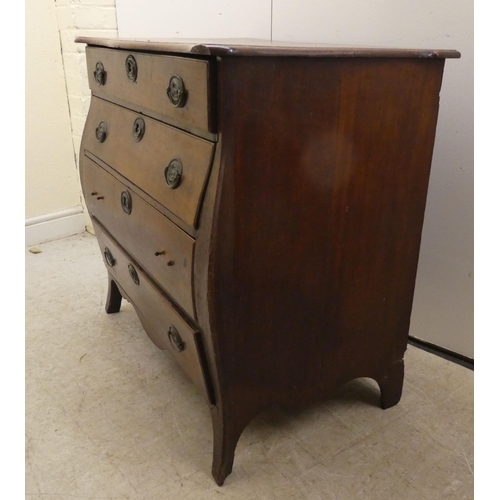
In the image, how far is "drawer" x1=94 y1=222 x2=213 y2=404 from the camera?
1229mm

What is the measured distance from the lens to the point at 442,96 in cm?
156

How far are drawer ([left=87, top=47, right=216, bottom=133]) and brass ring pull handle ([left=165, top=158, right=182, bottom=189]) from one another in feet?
0.27

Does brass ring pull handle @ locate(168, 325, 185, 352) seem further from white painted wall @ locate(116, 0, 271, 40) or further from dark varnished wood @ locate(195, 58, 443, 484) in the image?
white painted wall @ locate(116, 0, 271, 40)

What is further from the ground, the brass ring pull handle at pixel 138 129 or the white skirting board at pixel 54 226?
the brass ring pull handle at pixel 138 129

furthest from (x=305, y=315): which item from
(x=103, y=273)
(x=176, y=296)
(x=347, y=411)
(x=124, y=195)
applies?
(x=103, y=273)

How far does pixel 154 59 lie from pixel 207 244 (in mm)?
442

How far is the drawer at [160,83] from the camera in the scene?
0.99 meters

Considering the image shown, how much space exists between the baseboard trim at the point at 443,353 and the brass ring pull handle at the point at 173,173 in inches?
44.8

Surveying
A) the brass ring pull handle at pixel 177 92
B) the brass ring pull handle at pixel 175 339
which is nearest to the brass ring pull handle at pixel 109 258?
the brass ring pull handle at pixel 175 339

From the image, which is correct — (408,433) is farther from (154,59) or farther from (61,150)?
(61,150)

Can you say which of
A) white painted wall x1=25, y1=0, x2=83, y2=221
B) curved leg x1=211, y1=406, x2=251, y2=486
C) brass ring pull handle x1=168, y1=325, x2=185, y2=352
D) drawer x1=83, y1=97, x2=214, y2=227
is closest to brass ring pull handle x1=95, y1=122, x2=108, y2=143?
drawer x1=83, y1=97, x2=214, y2=227

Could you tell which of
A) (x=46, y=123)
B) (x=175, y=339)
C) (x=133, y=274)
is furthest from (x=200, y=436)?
(x=46, y=123)

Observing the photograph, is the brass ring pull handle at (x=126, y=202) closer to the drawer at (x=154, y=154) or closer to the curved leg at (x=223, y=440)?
the drawer at (x=154, y=154)

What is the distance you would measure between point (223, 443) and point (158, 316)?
0.38 meters
